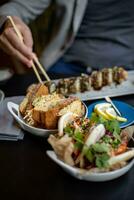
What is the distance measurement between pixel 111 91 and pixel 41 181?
1.53ft

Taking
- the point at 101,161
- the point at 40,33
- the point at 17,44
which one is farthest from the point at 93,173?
the point at 40,33

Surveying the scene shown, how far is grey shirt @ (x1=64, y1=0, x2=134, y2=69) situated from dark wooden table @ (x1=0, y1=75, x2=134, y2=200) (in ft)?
2.46

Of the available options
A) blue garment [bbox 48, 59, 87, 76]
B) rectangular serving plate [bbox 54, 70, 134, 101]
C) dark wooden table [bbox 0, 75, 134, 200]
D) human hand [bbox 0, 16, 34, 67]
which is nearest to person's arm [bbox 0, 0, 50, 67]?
human hand [bbox 0, 16, 34, 67]

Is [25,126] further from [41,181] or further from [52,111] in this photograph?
[41,181]

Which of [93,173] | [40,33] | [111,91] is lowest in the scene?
[40,33]

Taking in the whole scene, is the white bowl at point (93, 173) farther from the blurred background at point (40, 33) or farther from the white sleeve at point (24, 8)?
the blurred background at point (40, 33)

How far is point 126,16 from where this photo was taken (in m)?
1.62

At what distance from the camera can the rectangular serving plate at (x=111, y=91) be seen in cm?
114

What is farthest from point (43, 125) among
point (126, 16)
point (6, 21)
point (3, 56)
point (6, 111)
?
point (3, 56)

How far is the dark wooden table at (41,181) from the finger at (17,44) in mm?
362

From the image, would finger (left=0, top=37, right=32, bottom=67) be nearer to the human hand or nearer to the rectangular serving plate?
the human hand

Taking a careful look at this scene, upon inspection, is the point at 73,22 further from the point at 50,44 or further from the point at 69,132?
the point at 69,132

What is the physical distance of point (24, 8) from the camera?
1.60m

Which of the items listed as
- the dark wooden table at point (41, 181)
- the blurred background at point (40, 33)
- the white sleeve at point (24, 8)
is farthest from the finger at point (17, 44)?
the blurred background at point (40, 33)
